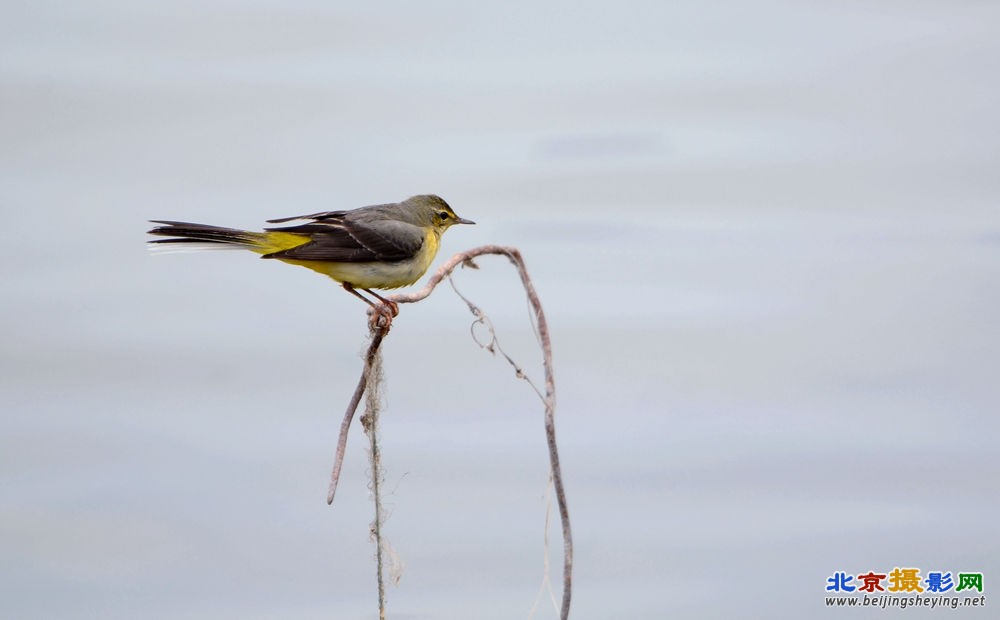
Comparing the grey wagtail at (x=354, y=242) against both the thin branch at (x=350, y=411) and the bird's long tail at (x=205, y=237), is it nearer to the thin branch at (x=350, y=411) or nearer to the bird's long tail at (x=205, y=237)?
the bird's long tail at (x=205, y=237)

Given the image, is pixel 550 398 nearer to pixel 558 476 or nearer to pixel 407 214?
pixel 558 476

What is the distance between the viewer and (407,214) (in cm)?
650

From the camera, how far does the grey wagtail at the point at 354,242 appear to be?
18.3 feet

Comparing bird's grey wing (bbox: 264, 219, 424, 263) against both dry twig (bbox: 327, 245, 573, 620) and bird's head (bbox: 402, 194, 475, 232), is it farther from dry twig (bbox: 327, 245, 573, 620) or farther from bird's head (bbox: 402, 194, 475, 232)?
dry twig (bbox: 327, 245, 573, 620)

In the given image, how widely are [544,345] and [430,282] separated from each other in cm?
49

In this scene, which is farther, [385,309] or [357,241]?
[357,241]

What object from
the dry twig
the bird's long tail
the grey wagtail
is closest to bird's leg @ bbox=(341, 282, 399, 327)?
the grey wagtail

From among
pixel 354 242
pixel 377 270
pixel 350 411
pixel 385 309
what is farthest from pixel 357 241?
pixel 350 411

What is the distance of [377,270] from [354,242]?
0.19 m

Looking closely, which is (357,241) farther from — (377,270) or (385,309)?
(385,309)

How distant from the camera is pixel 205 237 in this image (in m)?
5.41

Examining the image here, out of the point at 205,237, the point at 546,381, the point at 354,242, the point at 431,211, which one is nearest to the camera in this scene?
the point at 546,381

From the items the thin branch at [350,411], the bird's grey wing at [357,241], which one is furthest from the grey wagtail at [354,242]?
the thin branch at [350,411]

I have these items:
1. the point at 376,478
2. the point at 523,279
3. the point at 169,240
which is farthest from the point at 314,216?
the point at 523,279
